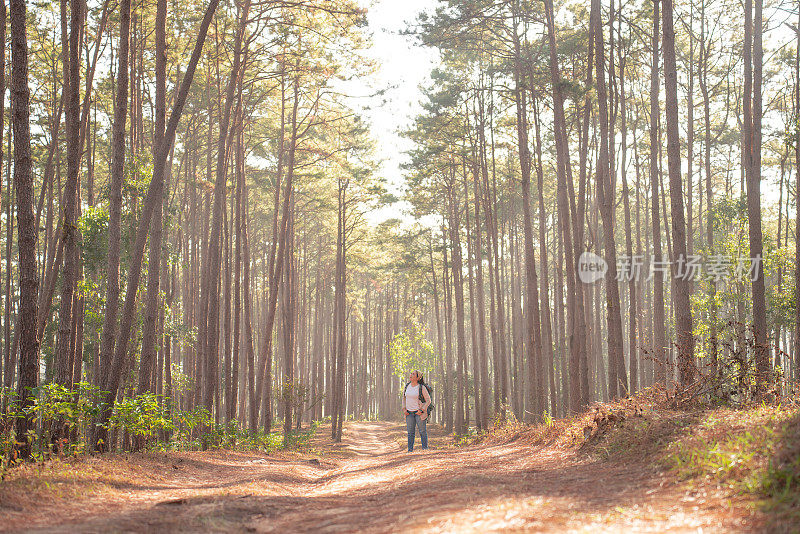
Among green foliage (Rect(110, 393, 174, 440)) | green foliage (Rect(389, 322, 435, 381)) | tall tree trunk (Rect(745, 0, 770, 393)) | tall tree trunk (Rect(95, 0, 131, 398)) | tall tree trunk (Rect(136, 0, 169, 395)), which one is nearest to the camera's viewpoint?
green foliage (Rect(110, 393, 174, 440))

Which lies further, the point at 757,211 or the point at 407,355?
the point at 407,355

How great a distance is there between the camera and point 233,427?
1402 cm

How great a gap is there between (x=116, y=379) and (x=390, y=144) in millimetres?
20782

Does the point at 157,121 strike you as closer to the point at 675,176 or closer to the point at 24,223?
the point at 24,223

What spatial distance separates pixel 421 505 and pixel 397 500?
76 cm

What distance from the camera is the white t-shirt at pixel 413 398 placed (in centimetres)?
1258

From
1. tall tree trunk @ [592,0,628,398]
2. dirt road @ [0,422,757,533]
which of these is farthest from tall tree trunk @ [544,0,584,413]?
dirt road @ [0,422,757,533]

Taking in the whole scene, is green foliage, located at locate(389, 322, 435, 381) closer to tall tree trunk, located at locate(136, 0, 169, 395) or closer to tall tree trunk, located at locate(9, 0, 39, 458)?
tall tree trunk, located at locate(136, 0, 169, 395)

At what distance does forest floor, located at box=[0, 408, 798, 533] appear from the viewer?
12.6 ft

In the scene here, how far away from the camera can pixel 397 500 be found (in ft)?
18.7

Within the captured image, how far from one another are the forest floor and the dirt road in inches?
0.5

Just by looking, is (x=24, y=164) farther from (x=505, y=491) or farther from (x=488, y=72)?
(x=488, y=72)

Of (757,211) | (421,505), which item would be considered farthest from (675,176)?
(421,505)

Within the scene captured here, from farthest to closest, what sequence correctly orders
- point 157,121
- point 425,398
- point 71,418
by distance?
point 425,398 < point 157,121 < point 71,418
